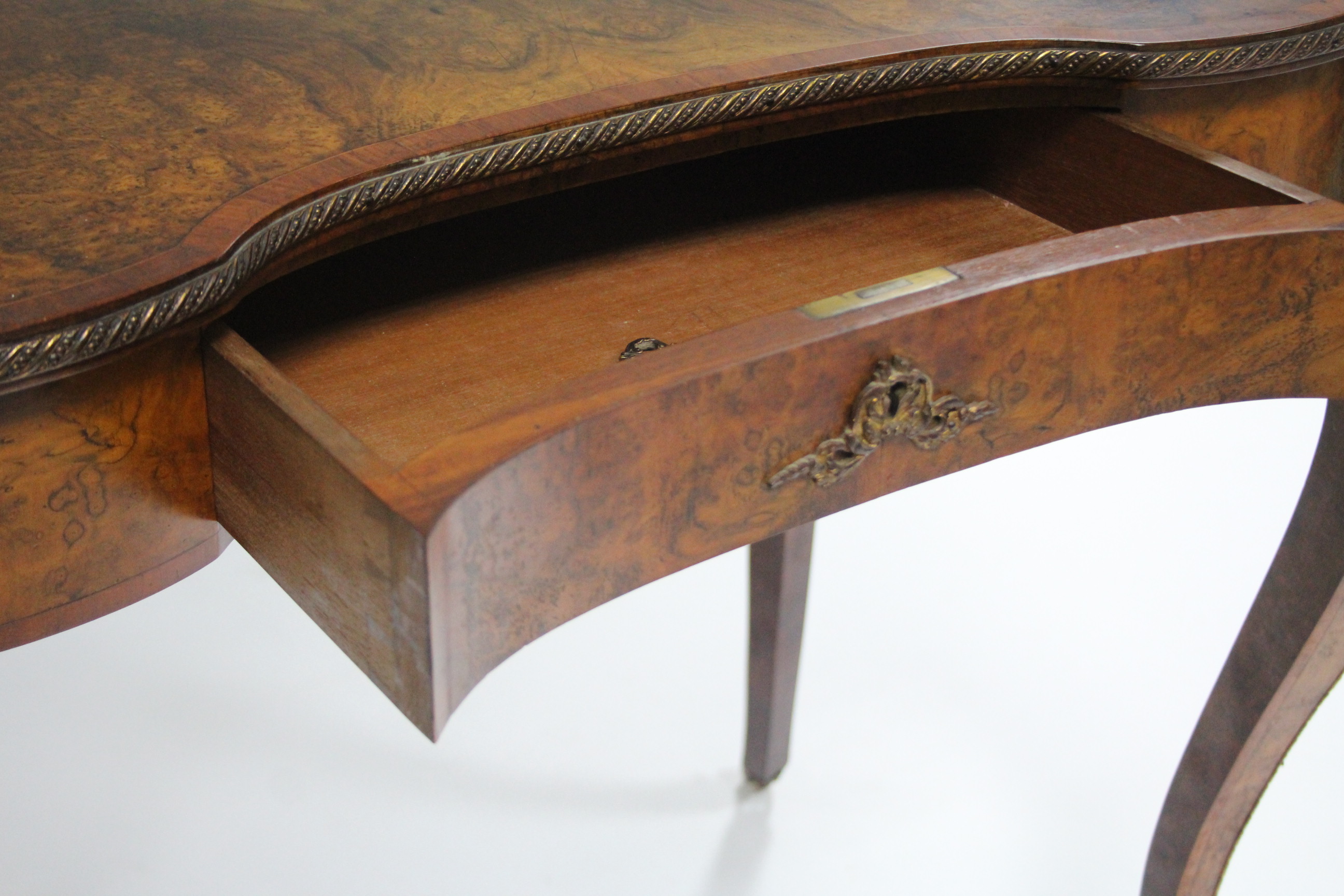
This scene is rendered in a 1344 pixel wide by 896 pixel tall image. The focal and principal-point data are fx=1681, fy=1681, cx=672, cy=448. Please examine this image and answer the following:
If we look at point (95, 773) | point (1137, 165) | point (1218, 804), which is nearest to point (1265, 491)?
point (1218, 804)

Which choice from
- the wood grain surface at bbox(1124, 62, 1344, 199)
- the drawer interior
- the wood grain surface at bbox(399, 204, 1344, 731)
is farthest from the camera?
the wood grain surface at bbox(1124, 62, 1344, 199)

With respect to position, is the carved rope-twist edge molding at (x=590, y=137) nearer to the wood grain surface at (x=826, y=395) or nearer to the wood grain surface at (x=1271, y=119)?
the wood grain surface at (x=1271, y=119)

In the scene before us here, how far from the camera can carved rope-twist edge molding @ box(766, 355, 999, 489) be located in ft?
2.51

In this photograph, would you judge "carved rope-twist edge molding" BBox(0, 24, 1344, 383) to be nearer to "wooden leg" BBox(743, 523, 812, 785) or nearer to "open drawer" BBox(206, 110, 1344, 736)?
"open drawer" BBox(206, 110, 1344, 736)

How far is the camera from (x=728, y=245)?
3.36 feet

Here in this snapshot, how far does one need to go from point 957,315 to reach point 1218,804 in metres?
0.61

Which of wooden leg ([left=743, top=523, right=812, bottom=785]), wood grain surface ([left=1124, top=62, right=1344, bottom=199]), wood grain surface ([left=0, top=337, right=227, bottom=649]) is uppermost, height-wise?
wood grain surface ([left=1124, top=62, right=1344, bottom=199])

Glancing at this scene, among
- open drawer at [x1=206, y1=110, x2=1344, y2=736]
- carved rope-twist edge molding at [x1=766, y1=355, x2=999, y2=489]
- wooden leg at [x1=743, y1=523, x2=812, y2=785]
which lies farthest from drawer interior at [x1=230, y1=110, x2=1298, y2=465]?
wooden leg at [x1=743, y1=523, x2=812, y2=785]

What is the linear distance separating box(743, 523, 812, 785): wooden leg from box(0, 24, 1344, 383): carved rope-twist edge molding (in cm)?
49

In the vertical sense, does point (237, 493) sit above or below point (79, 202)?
below

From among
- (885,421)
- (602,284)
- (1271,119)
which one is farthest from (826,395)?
(1271,119)

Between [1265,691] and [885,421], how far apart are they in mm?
504

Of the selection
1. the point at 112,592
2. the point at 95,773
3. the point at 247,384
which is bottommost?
the point at 95,773

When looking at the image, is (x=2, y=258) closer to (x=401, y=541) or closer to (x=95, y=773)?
(x=401, y=541)
